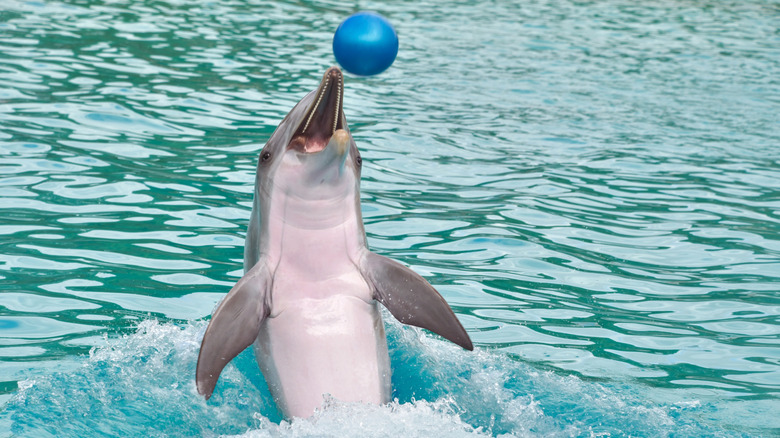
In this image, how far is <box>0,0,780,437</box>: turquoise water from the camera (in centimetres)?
447

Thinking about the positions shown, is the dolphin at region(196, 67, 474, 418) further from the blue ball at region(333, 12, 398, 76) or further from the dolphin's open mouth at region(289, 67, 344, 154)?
the blue ball at region(333, 12, 398, 76)

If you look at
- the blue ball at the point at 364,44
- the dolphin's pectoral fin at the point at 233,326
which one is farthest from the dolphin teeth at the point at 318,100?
the blue ball at the point at 364,44

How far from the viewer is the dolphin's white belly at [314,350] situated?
409 centimetres

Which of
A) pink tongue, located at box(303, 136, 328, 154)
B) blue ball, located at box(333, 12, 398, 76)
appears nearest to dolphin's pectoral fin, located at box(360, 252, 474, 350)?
pink tongue, located at box(303, 136, 328, 154)

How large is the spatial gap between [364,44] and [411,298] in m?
1.68

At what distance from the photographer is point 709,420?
4508 mm

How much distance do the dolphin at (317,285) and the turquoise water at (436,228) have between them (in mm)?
177

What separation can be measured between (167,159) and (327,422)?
4.67 metres

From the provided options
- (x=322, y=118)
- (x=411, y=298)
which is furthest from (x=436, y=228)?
(x=322, y=118)

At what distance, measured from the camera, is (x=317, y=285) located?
4.13 meters

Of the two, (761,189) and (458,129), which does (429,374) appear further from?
(458,129)

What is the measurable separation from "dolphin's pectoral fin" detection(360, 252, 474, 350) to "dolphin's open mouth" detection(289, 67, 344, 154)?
56 cm

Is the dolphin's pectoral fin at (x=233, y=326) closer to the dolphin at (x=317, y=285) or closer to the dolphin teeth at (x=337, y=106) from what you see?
the dolphin at (x=317, y=285)

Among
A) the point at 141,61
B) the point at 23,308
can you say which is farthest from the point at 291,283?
the point at 141,61
